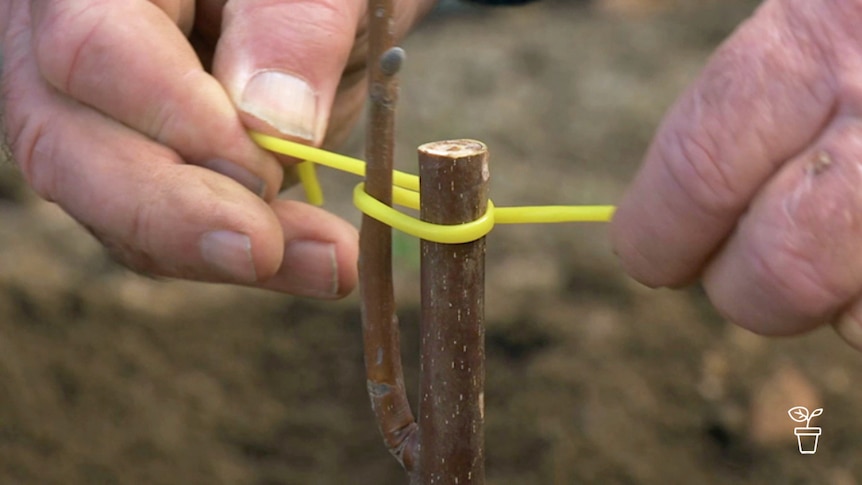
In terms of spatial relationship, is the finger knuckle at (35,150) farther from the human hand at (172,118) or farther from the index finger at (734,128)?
the index finger at (734,128)

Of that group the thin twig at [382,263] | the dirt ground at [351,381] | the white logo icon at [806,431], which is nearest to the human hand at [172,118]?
the thin twig at [382,263]

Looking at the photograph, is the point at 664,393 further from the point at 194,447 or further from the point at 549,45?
the point at 549,45

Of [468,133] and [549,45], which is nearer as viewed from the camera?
[468,133]

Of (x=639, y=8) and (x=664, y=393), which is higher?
(x=639, y=8)

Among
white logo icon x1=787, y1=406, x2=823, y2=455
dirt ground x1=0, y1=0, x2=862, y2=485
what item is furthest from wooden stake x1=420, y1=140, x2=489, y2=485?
white logo icon x1=787, y1=406, x2=823, y2=455

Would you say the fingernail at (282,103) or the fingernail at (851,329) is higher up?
the fingernail at (282,103)

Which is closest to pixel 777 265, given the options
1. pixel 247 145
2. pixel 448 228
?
pixel 448 228

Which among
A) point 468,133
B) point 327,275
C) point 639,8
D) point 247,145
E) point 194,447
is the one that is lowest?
point 194,447

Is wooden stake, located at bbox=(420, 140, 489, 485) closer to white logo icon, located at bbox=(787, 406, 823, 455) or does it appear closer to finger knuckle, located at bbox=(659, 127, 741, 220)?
finger knuckle, located at bbox=(659, 127, 741, 220)
